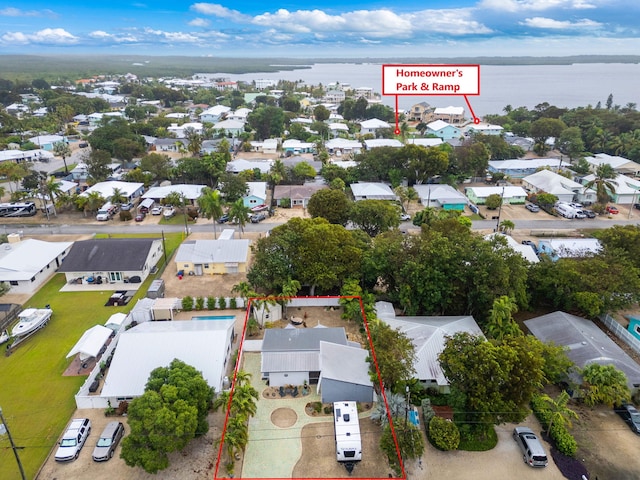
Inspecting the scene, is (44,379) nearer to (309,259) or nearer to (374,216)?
(309,259)

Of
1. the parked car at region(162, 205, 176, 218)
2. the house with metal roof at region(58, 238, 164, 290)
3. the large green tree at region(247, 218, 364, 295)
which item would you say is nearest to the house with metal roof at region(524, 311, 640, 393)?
the large green tree at region(247, 218, 364, 295)

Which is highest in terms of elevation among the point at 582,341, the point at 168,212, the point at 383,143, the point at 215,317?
the point at 383,143

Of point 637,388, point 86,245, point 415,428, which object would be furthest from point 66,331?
point 637,388

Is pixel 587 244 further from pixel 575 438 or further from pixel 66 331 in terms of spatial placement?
pixel 66 331

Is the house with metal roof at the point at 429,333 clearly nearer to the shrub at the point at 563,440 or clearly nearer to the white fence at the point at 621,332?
the shrub at the point at 563,440

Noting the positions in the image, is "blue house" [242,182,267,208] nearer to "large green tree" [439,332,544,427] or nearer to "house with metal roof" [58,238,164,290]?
"house with metal roof" [58,238,164,290]

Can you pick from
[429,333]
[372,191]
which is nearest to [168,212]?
[372,191]
